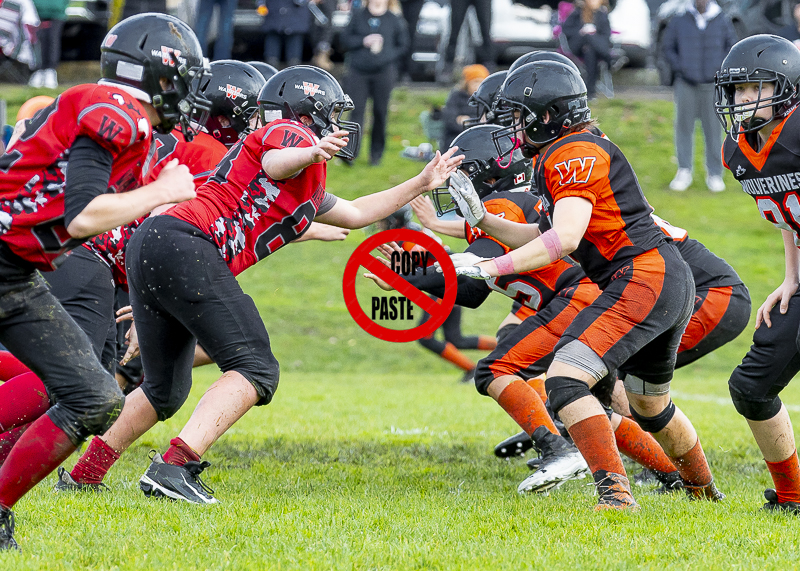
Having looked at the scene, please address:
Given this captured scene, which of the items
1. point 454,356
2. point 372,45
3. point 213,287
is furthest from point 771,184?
point 372,45

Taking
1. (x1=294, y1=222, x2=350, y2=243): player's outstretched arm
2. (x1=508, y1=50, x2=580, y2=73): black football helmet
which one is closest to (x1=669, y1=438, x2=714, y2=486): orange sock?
(x1=508, y1=50, x2=580, y2=73): black football helmet

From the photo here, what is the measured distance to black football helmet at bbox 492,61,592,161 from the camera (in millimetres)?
4441

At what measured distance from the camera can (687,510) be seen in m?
4.24

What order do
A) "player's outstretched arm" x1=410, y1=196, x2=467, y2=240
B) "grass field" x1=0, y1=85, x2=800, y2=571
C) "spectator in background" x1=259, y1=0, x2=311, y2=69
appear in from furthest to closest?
"spectator in background" x1=259, y1=0, x2=311, y2=69, "player's outstretched arm" x1=410, y1=196, x2=467, y2=240, "grass field" x1=0, y1=85, x2=800, y2=571

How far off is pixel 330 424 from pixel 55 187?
4.17 meters

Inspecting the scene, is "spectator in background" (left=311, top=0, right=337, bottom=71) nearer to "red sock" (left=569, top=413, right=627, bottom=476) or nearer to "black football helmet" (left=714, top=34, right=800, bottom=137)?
"black football helmet" (left=714, top=34, right=800, bottom=137)

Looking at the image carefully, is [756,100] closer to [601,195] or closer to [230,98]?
[601,195]

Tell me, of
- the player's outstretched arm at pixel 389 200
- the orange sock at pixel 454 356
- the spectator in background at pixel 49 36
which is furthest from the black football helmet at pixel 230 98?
the spectator in background at pixel 49 36

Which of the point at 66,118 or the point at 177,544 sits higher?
the point at 66,118

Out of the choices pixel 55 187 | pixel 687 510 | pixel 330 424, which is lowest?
pixel 330 424

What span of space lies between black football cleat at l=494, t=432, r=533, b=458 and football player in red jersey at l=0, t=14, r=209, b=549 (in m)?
3.11

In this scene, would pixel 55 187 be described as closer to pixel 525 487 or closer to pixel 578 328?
pixel 578 328

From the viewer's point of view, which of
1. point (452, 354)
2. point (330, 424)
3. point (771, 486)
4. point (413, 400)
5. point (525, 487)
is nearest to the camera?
point (525, 487)

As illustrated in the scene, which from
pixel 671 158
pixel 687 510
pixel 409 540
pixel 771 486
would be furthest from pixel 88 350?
pixel 671 158
